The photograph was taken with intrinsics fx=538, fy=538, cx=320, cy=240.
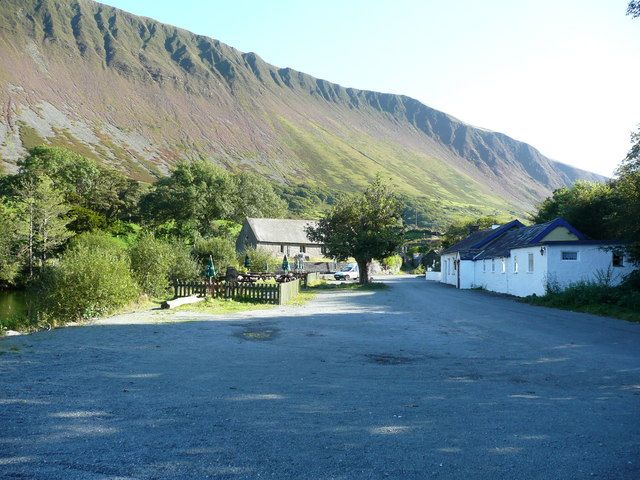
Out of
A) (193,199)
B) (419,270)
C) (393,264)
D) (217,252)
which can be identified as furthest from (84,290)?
(419,270)

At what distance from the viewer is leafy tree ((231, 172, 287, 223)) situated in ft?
300

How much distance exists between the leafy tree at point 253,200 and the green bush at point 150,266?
63681 mm

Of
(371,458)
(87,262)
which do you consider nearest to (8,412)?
(371,458)

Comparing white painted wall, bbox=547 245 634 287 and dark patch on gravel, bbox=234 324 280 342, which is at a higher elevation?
white painted wall, bbox=547 245 634 287

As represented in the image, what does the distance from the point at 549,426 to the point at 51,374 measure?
22.5ft

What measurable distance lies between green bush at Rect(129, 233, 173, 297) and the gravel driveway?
11.8 metres

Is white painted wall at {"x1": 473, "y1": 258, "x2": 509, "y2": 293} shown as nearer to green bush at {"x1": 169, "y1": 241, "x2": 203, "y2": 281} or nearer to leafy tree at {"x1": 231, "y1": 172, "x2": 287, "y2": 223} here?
green bush at {"x1": 169, "y1": 241, "x2": 203, "y2": 281}

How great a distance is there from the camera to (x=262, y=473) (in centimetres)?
455

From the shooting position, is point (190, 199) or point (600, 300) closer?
point (600, 300)

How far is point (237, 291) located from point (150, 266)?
4.15 metres

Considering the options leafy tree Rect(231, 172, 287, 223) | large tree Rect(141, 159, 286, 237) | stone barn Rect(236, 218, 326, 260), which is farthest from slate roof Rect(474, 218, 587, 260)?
leafy tree Rect(231, 172, 287, 223)

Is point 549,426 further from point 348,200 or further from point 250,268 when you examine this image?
point 250,268

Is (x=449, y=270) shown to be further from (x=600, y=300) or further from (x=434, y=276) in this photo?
(x=600, y=300)

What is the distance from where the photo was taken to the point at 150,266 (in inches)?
978
